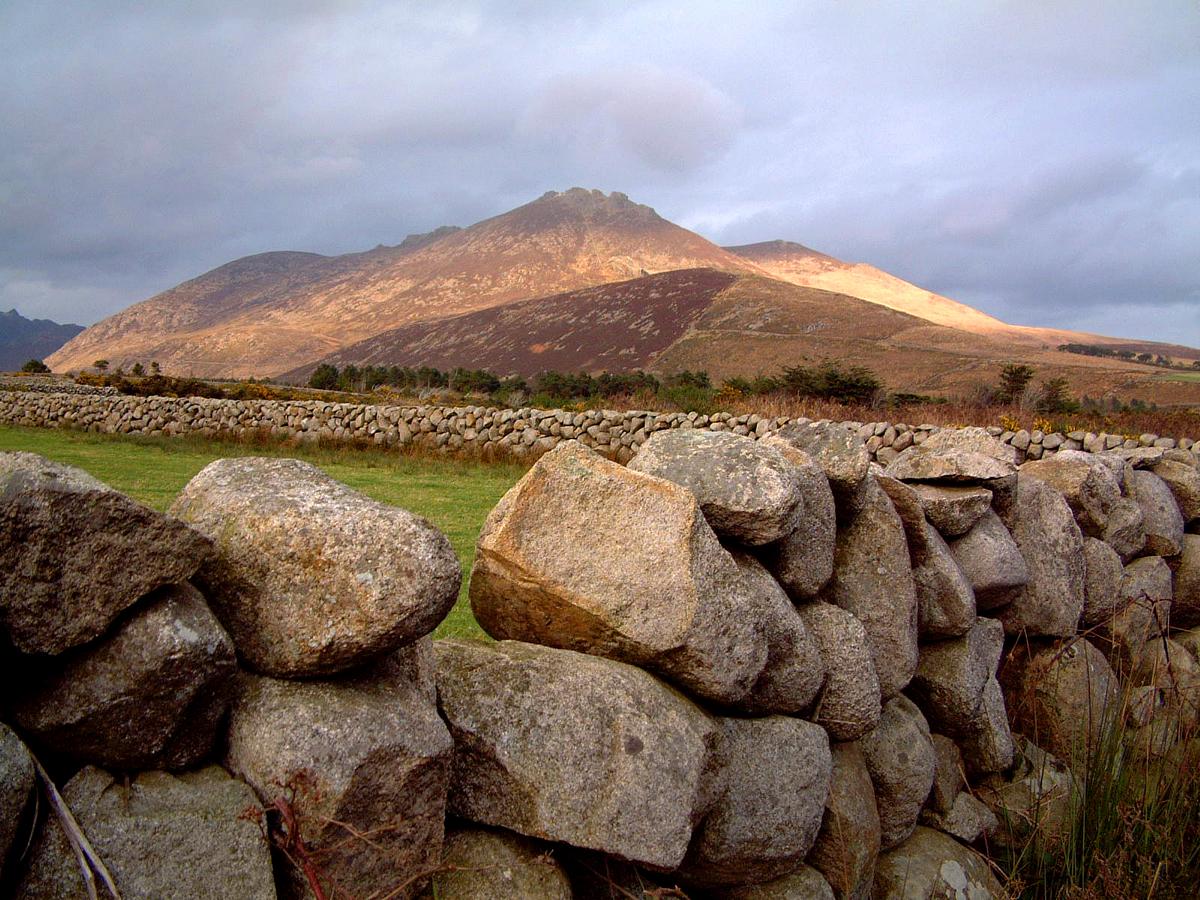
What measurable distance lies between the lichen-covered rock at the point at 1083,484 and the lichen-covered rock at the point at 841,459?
2.37m

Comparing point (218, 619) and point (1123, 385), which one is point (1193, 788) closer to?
point (218, 619)

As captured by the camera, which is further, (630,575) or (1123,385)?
(1123,385)

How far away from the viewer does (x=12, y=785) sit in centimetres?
165

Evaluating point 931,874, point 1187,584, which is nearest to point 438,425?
point 1187,584

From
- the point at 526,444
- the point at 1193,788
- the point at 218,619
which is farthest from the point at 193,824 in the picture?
the point at 526,444

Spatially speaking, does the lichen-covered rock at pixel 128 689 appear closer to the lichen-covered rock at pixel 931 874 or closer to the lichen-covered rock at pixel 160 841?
the lichen-covered rock at pixel 160 841

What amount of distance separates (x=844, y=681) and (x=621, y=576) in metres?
1.19

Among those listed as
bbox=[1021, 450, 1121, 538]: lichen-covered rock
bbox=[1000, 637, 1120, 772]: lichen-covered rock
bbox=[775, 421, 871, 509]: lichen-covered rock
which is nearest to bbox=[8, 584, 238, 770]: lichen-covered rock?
bbox=[775, 421, 871, 509]: lichen-covered rock

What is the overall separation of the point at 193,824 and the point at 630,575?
56.6 inches

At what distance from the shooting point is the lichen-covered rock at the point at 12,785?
1.63 m

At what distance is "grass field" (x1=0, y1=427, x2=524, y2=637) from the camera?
33.4 ft

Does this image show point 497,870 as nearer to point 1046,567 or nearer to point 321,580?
point 321,580

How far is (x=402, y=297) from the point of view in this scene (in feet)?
618

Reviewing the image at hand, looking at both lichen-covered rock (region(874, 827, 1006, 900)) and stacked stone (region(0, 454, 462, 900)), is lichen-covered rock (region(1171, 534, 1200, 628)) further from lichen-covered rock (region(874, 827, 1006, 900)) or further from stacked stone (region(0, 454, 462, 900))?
stacked stone (region(0, 454, 462, 900))
